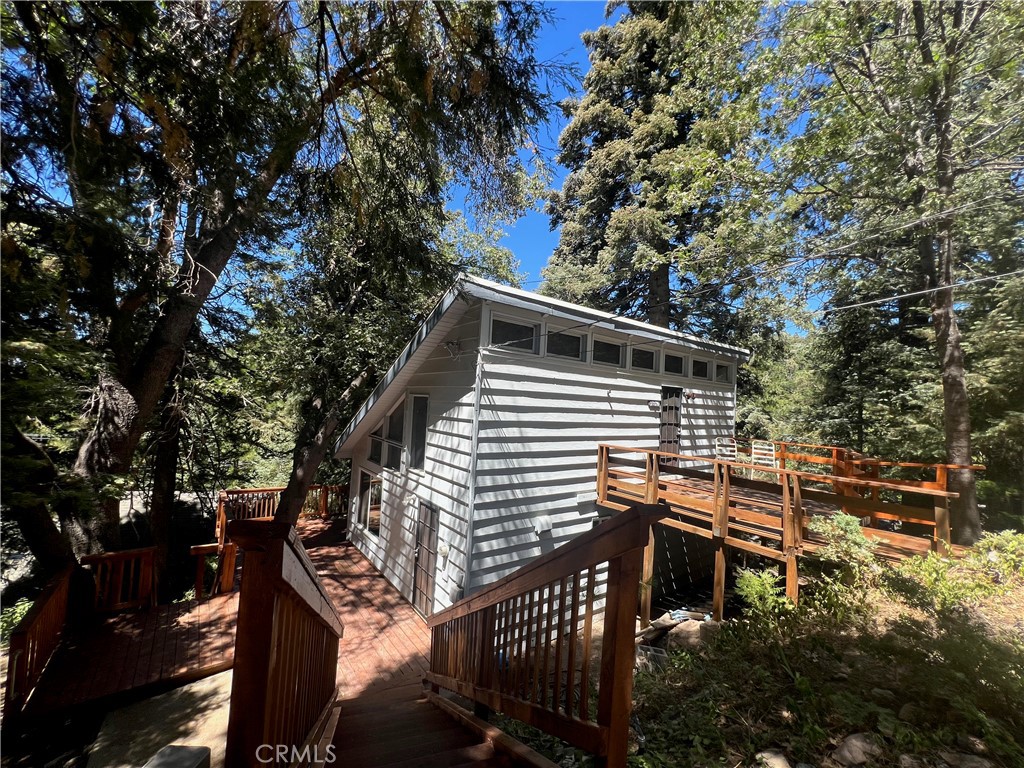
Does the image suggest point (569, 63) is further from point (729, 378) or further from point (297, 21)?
point (729, 378)

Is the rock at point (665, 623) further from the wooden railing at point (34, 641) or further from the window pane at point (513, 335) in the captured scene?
the wooden railing at point (34, 641)

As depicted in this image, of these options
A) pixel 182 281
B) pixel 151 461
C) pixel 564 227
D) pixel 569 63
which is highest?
pixel 564 227

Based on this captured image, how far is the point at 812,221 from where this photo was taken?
347 inches

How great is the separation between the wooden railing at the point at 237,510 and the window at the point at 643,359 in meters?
6.85

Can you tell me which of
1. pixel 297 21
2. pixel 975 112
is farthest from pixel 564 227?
pixel 297 21

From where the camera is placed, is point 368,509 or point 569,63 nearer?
point 569,63

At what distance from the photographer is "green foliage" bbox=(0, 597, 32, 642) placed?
5203 mm

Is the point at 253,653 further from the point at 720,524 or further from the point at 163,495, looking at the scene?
the point at 163,495

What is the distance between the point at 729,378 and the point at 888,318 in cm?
631

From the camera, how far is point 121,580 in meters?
5.02

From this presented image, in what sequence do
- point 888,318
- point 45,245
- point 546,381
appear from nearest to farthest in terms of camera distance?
point 45,245
point 546,381
point 888,318

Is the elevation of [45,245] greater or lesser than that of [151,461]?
greater

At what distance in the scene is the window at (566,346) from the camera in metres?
5.79

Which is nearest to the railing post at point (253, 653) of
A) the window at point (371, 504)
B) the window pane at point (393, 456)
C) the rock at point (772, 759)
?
the rock at point (772, 759)
